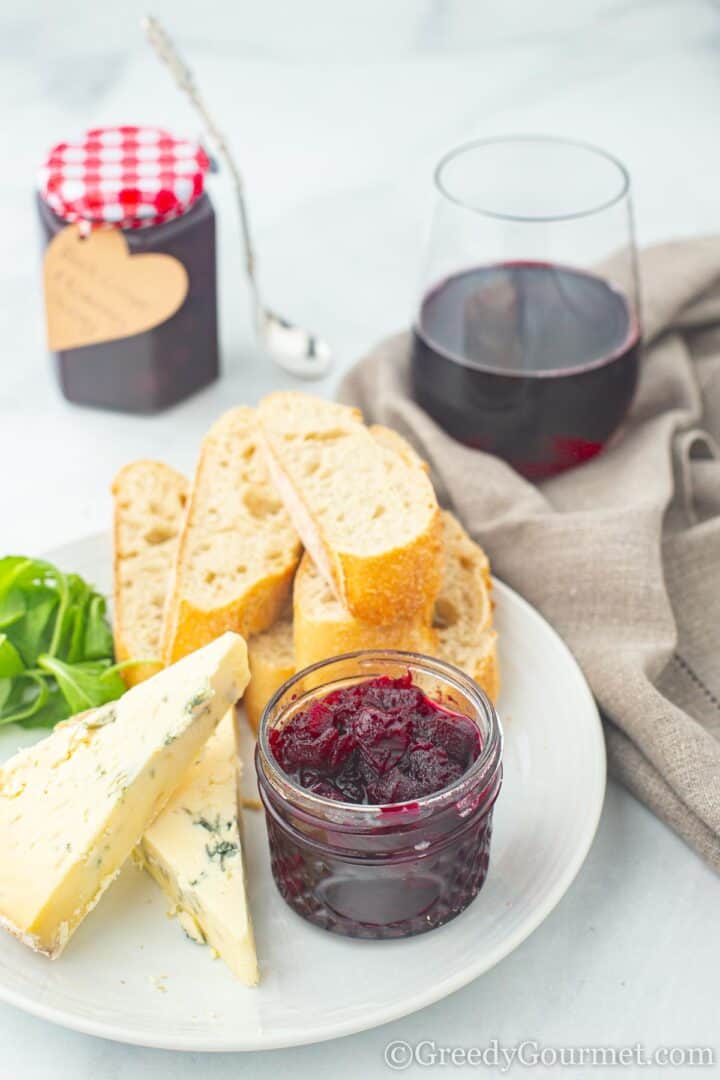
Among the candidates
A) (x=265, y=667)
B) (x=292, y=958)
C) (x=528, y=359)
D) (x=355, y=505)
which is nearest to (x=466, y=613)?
(x=355, y=505)

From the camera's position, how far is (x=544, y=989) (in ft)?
6.75

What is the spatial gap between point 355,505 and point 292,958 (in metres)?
0.88

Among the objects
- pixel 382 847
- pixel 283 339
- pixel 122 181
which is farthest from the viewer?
pixel 283 339

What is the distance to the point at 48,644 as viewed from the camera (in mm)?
2557

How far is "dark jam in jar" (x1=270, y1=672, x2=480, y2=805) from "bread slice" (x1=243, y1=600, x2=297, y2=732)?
376 mm

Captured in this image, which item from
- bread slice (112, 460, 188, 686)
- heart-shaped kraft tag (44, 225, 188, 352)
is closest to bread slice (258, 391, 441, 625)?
bread slice (112, 460, 188, 686)

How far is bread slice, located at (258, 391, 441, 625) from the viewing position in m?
2.34

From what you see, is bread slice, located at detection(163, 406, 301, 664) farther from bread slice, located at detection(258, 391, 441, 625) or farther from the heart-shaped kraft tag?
the heart-shaped kraft tag

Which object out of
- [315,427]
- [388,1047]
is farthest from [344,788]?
[315,427]

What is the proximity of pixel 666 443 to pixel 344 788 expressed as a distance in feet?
4.61

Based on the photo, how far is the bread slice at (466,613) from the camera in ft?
8.03

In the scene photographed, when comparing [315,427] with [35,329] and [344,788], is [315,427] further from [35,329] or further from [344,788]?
[35,329]

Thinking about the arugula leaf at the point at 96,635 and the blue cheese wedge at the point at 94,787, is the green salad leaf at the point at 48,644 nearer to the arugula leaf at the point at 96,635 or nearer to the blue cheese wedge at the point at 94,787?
the arugula leaf at the point at 96,635

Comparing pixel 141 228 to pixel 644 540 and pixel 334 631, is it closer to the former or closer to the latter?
pixel 334 631
